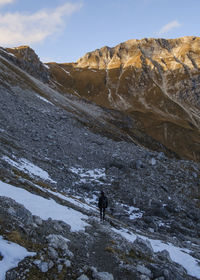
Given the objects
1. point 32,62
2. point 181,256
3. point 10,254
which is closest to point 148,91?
point 32,62

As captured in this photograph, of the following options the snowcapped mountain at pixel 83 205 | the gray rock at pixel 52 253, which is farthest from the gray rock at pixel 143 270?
the gray rock at pixel 52 253

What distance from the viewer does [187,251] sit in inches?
655

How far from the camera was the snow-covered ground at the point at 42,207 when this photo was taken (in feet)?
40.7

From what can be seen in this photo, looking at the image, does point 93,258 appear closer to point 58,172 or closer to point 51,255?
point 51,255

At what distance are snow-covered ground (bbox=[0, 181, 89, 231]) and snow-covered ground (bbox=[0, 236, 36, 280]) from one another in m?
3.86

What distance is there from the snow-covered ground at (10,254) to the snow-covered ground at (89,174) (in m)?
19.2

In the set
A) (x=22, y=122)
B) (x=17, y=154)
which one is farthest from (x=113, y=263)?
(x=22, y=122)

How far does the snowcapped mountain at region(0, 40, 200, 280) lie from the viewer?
8609mm

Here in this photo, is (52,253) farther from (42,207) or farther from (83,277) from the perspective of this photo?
(42,207)

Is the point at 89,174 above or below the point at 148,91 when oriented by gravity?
below

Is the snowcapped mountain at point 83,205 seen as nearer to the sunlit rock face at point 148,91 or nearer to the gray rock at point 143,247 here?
the gray rock at point 143,247

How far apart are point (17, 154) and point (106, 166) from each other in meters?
11.6

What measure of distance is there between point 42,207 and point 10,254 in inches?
226

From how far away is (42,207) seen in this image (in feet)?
43.5
